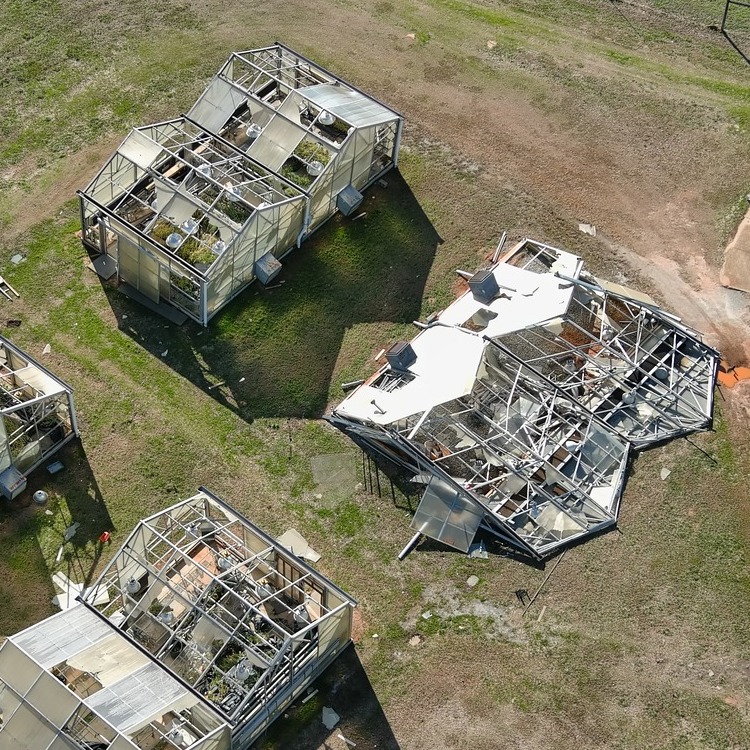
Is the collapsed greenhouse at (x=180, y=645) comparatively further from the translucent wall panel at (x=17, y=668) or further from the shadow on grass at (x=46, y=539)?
the shadow on grass at (x=46, y=539)

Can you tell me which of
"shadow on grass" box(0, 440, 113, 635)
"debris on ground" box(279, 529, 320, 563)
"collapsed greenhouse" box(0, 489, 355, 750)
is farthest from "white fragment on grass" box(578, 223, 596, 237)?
"shadow on grass" box(0, 440, 113, 635)

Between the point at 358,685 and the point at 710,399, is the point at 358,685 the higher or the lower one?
the lower one

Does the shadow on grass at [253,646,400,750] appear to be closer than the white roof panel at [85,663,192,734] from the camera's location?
No

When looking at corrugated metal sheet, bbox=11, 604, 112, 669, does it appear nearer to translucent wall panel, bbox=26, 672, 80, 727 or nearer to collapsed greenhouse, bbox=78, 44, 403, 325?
translucent wall panel, bbox=26, 672, 80, 727

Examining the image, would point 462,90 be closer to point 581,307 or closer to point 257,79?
point 257,79

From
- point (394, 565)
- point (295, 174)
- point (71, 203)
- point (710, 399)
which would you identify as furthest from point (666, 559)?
point (71, 203)

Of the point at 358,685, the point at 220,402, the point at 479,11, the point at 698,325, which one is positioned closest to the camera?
the point at 358,685

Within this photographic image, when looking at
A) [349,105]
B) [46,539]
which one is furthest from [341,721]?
[349,105]
